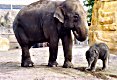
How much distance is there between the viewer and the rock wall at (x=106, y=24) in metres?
8.74

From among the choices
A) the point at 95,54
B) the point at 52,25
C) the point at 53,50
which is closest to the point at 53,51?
the point at 53,50

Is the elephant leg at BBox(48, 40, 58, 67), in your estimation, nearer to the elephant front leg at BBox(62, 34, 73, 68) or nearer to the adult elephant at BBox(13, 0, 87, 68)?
the adult elephant at BBox(13, 0, 87, 68)

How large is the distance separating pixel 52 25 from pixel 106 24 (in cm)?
397

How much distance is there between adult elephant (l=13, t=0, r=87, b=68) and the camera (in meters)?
5.16

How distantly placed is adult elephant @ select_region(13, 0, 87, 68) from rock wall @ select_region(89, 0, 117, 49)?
10.9 ft

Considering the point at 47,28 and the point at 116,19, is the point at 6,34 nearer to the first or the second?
the point at 116,19

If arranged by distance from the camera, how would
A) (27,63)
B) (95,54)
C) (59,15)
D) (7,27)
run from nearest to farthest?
(95,54)
(59,15)
(27,63)
(7,27)

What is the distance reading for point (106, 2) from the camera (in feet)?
30.6

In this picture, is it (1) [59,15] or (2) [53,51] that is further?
(2) [53,51]

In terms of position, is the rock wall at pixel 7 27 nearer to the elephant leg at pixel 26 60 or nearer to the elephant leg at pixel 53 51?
the elephant leg at pixel 26 60

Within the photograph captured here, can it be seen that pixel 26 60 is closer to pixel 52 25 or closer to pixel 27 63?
pixel 27 63

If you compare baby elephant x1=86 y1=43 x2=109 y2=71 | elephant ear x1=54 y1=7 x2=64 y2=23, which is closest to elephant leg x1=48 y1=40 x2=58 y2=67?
elephant ear x1=54 y1=7 x2=64 y2=23

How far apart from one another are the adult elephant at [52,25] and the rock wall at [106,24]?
3311mm

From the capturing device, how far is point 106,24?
910cm
